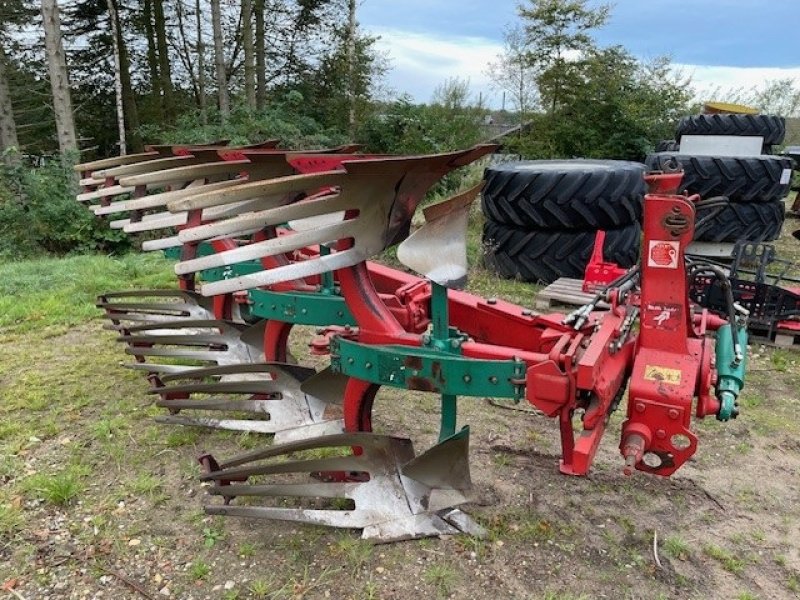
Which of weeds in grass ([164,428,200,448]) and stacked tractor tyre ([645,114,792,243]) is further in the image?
stacked tractor tyre ([645,114,792,243])

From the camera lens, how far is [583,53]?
37.7ft

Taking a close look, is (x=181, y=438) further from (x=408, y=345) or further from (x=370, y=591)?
(x=408, y=345)

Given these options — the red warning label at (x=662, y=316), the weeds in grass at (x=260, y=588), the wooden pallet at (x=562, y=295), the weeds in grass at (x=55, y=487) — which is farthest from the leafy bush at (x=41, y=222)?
the red warning label at (x=662, y=316)

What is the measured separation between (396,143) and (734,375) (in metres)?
11.8

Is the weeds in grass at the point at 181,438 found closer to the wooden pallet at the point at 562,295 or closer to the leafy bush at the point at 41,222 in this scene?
the wooden pallet at the point at 562,295

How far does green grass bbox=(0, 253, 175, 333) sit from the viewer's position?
16.5 ft

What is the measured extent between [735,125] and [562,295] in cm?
418

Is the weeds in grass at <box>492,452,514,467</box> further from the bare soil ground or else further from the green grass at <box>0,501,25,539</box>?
the green grass at <box>0,501,25,539</box>

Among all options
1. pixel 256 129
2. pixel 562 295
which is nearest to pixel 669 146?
pixel 562 295

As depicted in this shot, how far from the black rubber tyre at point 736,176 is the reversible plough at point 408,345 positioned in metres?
4.52

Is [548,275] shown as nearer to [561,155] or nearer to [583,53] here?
[561,155]

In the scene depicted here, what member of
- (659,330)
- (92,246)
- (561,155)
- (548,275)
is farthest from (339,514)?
(561,155)

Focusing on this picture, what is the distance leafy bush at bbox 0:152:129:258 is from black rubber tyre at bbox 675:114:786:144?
7647 mm

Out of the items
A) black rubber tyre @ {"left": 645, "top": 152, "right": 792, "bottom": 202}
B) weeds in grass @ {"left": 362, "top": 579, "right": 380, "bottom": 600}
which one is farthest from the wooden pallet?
weeds in grass @ {"left": 362, "top": 579, "right": 380, "bottom": 600}
